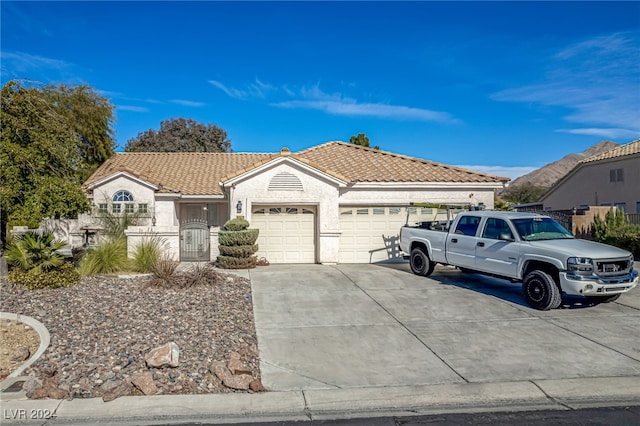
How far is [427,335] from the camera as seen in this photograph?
28.2 feet

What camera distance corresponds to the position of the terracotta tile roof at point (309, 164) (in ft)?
57.5

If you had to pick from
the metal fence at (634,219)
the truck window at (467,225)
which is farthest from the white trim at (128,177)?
the metal fence at (634,219)

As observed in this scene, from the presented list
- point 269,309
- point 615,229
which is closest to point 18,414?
point 269,309

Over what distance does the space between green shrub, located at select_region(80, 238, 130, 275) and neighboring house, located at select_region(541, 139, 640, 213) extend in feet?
84.5

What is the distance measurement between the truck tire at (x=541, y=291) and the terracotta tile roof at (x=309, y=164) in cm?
747

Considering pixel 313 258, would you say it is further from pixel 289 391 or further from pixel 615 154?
pixel 615 154

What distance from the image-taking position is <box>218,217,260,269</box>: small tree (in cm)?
1488

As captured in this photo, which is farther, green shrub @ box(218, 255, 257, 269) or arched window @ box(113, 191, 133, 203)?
arched window @ box(113, 191, 133, 203)

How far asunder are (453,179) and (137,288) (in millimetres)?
11310

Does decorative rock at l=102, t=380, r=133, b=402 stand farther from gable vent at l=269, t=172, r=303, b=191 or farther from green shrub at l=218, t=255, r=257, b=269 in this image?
gable vent at l=269, t=172, r=303, b=191

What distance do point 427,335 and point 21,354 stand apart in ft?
21.0

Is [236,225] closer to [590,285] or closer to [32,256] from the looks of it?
[32,256]

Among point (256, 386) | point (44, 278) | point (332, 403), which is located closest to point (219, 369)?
point (256, 386)

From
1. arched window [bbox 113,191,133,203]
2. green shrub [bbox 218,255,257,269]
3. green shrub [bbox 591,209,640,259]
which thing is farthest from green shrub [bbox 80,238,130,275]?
green shrub [bbox 591,209,640,259]
